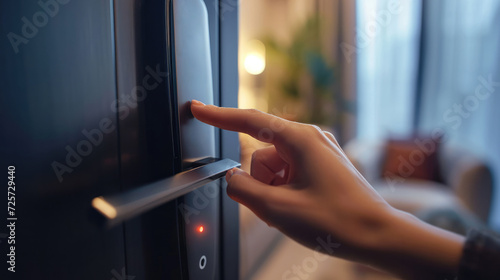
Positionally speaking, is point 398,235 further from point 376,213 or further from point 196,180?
point 196,180

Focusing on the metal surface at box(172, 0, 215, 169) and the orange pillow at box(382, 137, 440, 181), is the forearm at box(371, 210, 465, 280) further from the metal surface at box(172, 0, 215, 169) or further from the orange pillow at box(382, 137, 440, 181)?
the orange pillow at box(382, 137, 440, 181)

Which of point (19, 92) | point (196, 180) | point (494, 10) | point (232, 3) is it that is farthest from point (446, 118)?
point (19, 92)

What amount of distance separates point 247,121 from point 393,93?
9.50ft

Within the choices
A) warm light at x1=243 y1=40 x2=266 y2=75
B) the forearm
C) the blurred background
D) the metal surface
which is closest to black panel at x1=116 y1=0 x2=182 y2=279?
the metal surface

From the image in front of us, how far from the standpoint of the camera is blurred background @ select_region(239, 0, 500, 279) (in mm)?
1814

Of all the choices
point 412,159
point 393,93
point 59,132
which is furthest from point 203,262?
point 393,93

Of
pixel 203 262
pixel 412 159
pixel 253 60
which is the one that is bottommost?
pixel 412 159

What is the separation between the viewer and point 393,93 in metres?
2.88

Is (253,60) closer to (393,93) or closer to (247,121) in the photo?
(247,121)

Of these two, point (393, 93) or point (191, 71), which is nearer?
point (191, 71)

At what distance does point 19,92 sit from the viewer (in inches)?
9.3

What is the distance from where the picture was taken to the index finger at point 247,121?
385mm

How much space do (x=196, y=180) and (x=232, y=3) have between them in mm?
353

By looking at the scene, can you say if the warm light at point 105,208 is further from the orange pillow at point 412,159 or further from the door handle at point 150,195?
the orange pillow at point 412,159
